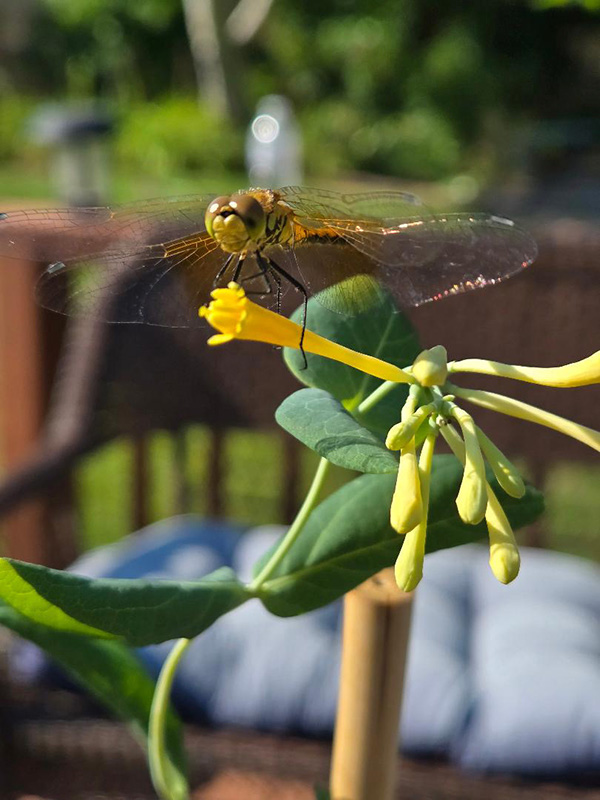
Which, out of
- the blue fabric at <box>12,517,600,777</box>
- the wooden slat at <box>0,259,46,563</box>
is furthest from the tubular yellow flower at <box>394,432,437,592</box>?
the wooden slat at <box>0,259,46,563</box>

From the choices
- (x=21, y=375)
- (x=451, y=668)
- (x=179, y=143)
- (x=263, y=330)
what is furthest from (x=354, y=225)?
(x=179, y=143)

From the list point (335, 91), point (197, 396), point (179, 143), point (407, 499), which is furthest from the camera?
point (335, 91)

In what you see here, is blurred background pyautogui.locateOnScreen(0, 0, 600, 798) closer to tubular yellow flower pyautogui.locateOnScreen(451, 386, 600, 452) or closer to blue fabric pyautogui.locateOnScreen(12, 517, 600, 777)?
blue fabric pyautogui.locateOnScreen(12, 517, 600, 777)

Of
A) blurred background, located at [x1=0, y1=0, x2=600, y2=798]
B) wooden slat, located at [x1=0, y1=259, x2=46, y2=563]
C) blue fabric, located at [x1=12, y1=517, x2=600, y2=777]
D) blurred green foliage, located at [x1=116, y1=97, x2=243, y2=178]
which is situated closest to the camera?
blue fabric, located at [x1=12, y1=517, x2=600, y2=777]

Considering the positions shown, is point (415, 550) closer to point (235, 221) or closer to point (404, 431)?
point (404, 431)

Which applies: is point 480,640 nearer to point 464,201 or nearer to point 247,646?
point 247,646

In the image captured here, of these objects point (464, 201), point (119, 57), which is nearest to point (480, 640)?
point (464, 201)
